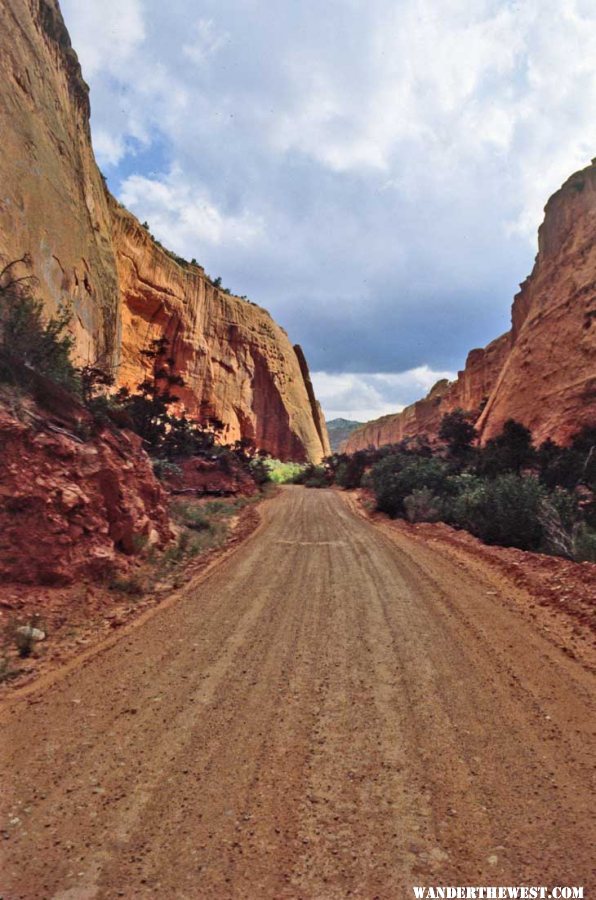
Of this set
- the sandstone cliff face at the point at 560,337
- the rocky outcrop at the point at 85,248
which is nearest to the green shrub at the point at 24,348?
the rocky outcrop at the point at 85,248

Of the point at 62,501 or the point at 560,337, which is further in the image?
the point at 560,337

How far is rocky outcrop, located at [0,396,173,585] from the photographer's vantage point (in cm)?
530

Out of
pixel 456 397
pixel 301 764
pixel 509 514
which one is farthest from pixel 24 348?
pixel 456 397

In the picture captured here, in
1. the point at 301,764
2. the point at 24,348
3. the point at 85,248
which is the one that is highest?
the point at 85,248

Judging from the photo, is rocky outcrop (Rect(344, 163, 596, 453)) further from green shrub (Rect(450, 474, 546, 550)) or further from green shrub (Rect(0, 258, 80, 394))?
green shrub (Rect(0, 258, 80, 394))

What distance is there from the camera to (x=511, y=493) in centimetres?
1066

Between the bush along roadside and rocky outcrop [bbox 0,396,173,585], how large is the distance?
8163mm

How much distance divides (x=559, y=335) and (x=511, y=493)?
24.0 metres

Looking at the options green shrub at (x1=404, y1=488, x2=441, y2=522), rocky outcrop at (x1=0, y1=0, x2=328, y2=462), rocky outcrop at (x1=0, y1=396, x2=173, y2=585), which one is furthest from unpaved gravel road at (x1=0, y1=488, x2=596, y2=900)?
rocky outcrop at (x1=0, y1=0, x2=328, y2=462)

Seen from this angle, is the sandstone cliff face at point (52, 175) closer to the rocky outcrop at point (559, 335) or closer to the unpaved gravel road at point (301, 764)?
the unpaved gravel road at point (301, 764)

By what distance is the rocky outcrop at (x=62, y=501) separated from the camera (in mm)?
5305

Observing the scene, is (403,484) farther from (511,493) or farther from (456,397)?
(456,397)

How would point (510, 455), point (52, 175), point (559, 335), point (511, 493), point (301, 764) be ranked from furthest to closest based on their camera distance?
point (559, 335) < point (510, 455) < point (52, 175) < point (511, 493) < point (301, 764)

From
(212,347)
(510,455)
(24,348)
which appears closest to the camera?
(24,348)
